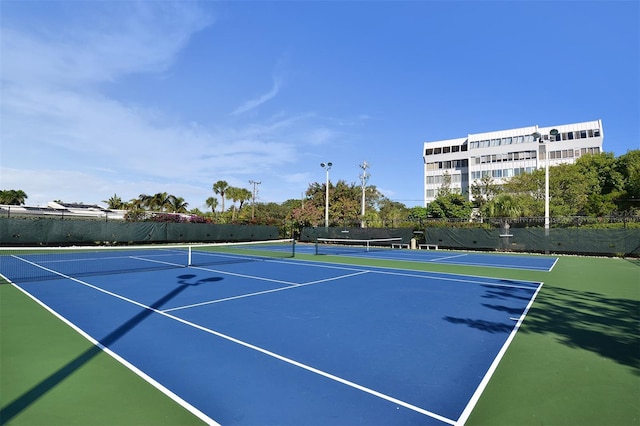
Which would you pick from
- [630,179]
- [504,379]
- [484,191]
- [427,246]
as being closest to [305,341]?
[504,379]

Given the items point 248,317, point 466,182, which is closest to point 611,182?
point 466,182

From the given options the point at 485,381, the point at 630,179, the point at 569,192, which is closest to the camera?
the point at 485,381

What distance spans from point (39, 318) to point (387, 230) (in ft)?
89.3

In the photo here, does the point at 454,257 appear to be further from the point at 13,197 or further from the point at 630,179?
the point at 13,197

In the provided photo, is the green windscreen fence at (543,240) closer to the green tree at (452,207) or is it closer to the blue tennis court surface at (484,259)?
the blue tennis court surface at (484,259)

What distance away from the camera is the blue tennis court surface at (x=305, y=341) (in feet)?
11.1

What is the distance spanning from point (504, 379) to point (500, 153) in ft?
A: 220

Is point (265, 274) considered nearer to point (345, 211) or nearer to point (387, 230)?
point (387, 230)

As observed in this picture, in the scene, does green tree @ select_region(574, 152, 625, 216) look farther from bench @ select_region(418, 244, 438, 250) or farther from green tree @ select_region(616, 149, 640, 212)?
bench @ select_region(418, 244, 438, 250)

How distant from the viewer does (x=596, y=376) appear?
4055 mm

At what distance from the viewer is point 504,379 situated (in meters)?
3.95

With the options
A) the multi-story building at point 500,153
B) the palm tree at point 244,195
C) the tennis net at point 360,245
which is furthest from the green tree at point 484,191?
the palm tree at point 244,195

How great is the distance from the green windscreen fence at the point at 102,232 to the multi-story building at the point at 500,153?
147 feet

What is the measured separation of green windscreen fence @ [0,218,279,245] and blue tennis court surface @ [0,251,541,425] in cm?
1809
